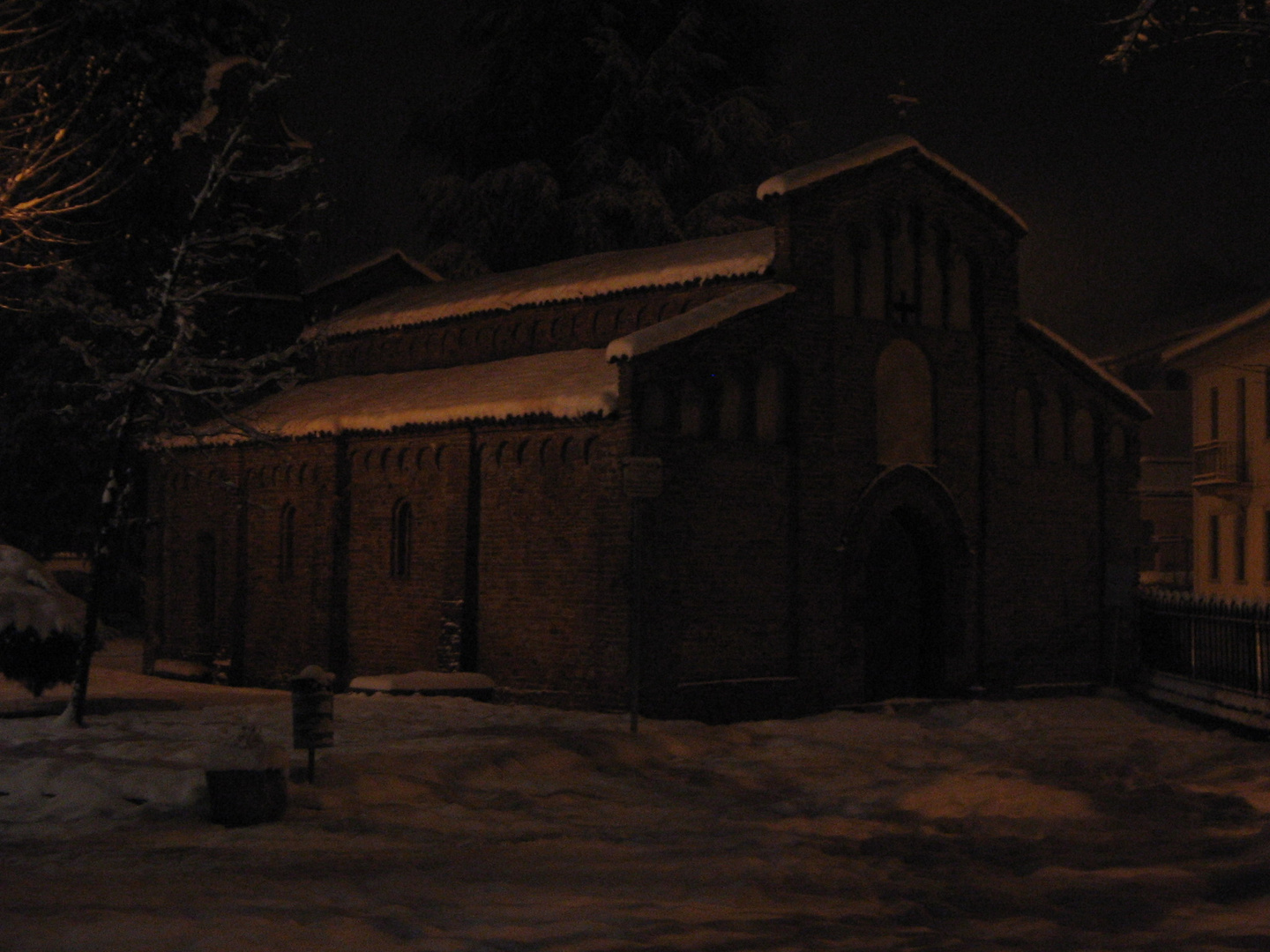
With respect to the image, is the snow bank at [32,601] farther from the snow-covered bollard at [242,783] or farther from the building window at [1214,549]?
the building window at [1214,549]

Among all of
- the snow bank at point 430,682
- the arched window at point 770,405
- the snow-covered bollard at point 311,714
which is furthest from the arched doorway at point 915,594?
the snow-covered bollard at point 311,714

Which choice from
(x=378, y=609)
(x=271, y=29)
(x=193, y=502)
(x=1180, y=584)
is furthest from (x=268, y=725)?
(x=1180, y=584)

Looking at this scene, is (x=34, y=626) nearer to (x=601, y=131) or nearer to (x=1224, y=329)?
(x=601, y=131)

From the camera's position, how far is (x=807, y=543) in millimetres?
20516

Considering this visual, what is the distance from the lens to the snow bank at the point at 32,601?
56.0 ft

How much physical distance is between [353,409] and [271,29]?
7290mm

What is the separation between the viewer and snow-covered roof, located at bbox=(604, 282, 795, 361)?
62.0 feet

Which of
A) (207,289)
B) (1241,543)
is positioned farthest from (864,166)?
(1241,543)

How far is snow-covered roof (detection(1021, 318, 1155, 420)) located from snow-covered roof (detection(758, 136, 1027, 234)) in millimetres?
1648

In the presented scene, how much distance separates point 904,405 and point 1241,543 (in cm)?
1928

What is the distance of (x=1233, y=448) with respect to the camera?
120 ft

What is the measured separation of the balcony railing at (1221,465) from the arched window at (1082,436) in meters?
13.8

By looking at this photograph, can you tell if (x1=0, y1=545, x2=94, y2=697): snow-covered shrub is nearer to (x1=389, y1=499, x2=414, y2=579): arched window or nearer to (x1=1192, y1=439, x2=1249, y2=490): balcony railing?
(x1=389, y1=499, x2=414, y2=579): arched window

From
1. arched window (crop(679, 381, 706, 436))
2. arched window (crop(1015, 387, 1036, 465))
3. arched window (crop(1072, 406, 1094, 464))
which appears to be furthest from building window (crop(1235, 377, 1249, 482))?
arched window (crop(679, 381, 706, 436))
